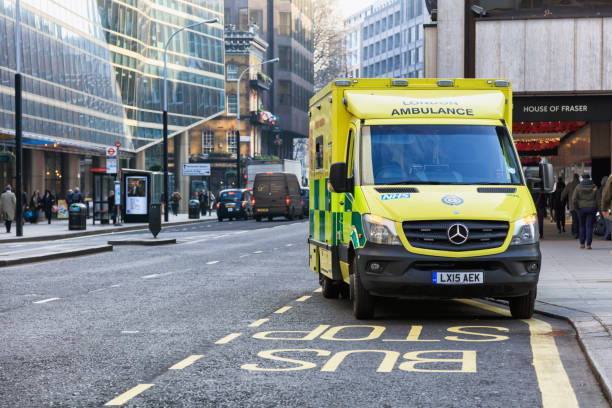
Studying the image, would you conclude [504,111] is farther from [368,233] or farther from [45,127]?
[45,127]

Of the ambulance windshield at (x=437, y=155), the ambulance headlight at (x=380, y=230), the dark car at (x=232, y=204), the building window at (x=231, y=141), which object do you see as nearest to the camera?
the ambulance headlight at (x=380, y=230)

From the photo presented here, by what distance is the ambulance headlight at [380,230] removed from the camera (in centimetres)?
1062

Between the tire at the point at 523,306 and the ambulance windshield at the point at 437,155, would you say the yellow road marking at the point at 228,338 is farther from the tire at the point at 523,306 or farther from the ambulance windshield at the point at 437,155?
the tire at the point at 523,306

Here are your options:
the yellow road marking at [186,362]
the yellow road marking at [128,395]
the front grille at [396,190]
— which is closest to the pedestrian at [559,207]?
the front grille at [396,190]

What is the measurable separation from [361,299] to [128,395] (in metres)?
4.48

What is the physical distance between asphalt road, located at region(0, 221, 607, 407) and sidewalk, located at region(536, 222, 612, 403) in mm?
151

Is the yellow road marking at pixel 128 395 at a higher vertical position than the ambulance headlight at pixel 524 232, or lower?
lower

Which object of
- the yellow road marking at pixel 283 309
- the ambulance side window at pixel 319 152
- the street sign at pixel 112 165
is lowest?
the yellow road marking at pixel 283 309

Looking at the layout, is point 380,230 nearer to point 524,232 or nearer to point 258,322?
point 524,232

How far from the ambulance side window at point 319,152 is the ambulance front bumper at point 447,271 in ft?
9.59

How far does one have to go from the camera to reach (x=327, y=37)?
4072 inches

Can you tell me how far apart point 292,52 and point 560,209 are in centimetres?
7626

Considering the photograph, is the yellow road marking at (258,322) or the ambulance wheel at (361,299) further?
the ambulance wheel at (361,299)

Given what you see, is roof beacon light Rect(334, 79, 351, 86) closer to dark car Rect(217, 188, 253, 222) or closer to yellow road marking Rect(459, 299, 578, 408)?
yellow road marking Rect(459, 299, 578, 408)
